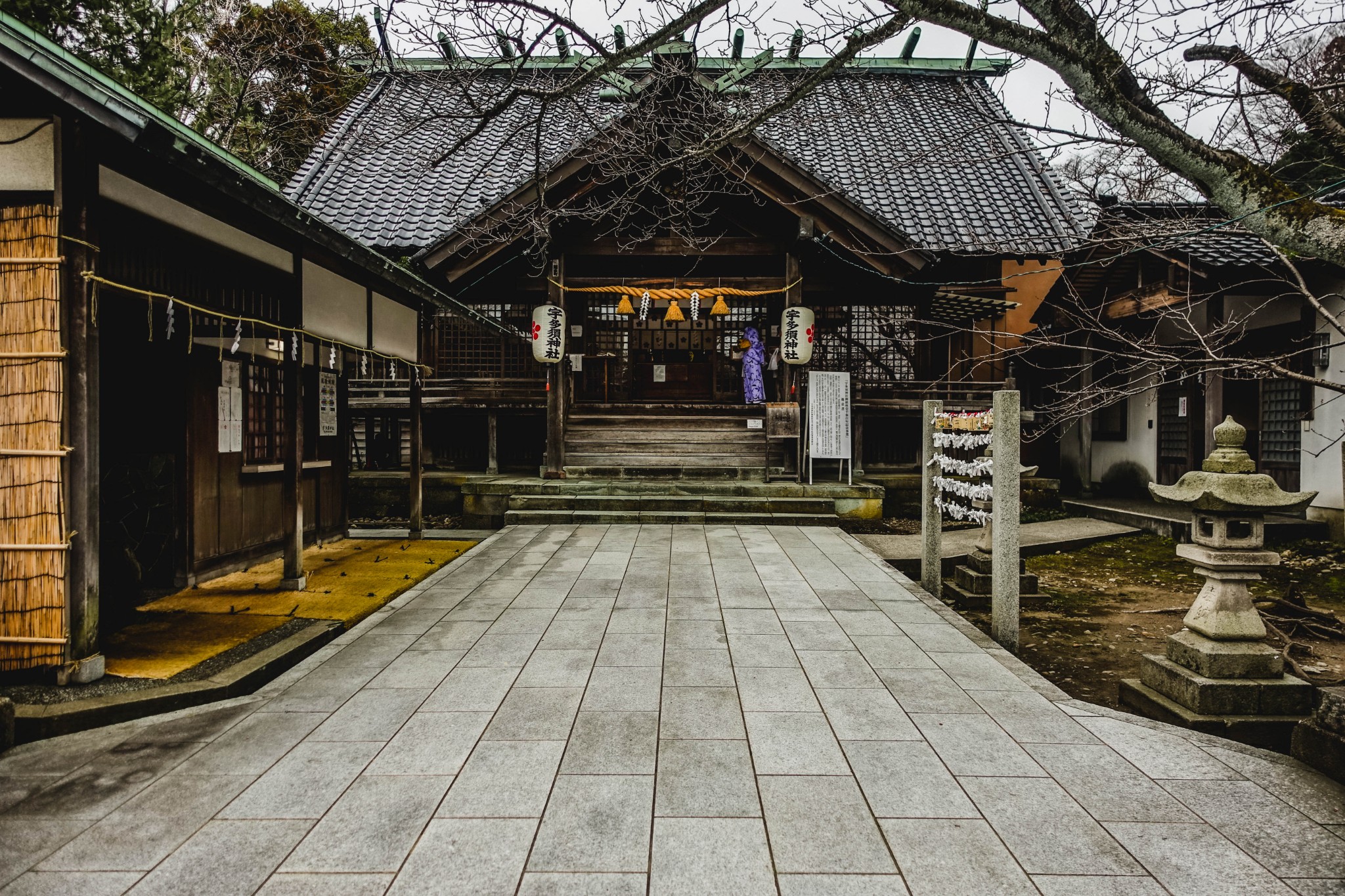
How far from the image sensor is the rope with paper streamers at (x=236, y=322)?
14.2 ft

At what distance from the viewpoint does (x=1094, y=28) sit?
4051 millimetres

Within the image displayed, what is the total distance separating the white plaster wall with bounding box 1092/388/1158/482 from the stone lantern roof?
12036mm

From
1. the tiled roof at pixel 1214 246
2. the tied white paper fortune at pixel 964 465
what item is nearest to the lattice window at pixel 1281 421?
the tiled roof at pixel 1214 246

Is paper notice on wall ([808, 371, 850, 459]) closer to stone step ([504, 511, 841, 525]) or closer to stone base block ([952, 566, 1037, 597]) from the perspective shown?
stone step ([504, 511, 841, 525])

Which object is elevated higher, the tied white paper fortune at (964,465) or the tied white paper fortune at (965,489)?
the tied white paper fortune at (964,465)

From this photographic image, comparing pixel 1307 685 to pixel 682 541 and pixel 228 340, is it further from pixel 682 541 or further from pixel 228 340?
pixel 228 340

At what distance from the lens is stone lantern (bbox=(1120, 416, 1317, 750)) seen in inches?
170

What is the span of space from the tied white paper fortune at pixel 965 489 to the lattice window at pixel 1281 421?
29.7ft

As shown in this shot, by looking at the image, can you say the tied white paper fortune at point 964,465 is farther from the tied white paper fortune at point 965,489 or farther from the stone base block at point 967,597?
the stone base block at point 967,597

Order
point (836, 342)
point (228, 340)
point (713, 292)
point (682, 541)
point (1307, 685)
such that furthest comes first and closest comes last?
point (836, 342) < point (713, 292) < point (682, 541) < point (228, 340) < point (1307, 685)

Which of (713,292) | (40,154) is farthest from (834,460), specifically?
(40,154)

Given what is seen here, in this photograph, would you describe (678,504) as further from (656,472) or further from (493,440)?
(493,440)

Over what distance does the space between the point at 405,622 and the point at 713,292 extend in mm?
9934

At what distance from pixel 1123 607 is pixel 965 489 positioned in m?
3.47
